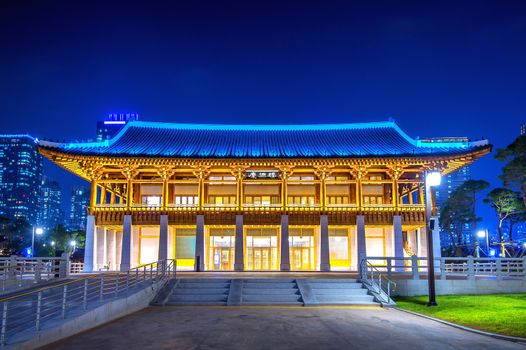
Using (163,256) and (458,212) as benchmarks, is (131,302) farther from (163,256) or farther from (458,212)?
(458,212)

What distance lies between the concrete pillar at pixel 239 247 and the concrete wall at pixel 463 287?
12.3 metres

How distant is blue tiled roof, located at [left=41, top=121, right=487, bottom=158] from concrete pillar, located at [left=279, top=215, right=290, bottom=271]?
15.7 ft

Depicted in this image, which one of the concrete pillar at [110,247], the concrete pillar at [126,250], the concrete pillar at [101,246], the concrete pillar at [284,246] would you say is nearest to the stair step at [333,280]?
the concrete pillar at [284,246]

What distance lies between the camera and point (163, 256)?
105 ft

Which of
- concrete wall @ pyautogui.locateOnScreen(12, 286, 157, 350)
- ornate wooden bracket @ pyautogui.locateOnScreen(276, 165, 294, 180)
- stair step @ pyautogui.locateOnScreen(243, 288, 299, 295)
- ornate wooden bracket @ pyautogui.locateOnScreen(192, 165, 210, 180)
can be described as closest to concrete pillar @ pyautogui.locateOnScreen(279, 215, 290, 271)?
ornate wooden bracket @ pyautogui.locateOnScreen(276, 165, 294, 180)

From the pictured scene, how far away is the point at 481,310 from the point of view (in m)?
17.2

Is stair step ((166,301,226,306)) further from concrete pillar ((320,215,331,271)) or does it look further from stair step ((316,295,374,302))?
concrete pillar ((320,215,331,271))

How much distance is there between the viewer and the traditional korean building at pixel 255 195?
32.4 metres

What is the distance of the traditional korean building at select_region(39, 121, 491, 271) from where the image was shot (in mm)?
32438

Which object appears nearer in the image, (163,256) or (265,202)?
(163,256)

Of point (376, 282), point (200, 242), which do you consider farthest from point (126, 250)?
point (376, 282)

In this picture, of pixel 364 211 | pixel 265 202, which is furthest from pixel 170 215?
pixel 364 211

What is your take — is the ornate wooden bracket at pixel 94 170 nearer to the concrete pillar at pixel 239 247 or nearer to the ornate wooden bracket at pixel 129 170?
the ornate wooden bracket at pixel 129 170

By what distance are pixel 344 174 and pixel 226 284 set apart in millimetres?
17641
